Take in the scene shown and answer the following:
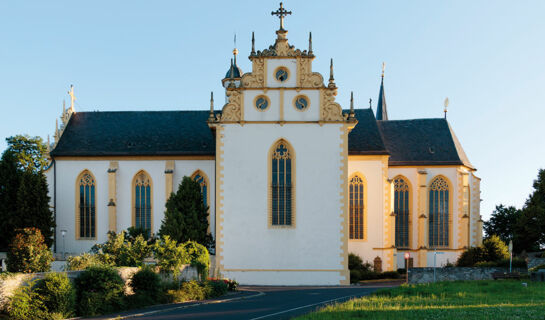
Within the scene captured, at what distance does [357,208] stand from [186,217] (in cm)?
1356

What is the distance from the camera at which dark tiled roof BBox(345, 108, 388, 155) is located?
45094mm

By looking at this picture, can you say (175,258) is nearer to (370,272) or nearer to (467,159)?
(370,272)

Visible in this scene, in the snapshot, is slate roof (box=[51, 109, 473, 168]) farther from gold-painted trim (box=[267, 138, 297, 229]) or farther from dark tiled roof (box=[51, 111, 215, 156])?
gold-painted trim (box=[267, 138, 297, 229])

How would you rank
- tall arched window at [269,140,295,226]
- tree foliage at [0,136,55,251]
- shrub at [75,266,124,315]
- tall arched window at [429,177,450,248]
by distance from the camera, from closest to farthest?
shrub at [75,266,124,315] → tall arched window at [269,140,295,226] → tree foliage at [0,136,55,251] → tall arched window at [429,177,450,248]

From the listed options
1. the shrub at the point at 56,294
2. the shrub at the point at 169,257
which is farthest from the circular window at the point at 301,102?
the shrub at the point at 56,294

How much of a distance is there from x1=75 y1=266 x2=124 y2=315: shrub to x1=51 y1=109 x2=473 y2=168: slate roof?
2446 centimetres

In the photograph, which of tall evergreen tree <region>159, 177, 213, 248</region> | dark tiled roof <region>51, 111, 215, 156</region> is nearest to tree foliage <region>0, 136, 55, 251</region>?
dark tiled roof <region>51, 111, 215, 156</region>

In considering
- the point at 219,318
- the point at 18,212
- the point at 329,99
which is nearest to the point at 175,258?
the point at 219,318

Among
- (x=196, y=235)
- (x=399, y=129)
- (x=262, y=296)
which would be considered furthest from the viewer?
(x=399, y=129)

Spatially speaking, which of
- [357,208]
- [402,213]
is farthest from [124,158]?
[402,213]

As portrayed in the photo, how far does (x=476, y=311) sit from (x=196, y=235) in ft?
72.7

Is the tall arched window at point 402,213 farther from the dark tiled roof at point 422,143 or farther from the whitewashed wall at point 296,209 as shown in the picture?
the whitewashed wall at point 296,209

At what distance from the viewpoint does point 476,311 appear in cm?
1955

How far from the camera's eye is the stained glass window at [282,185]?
39156 millimetres
